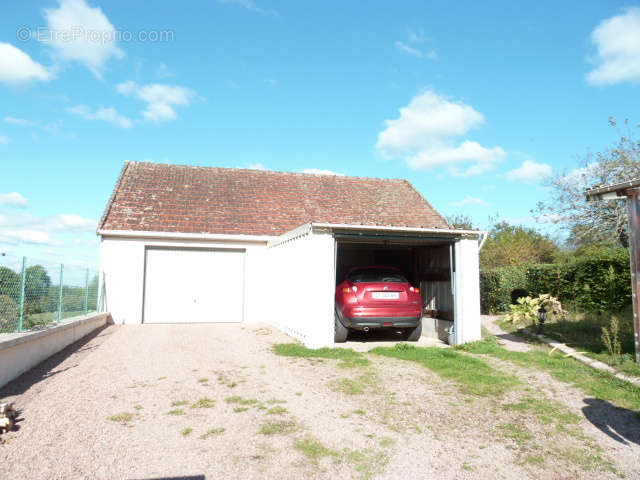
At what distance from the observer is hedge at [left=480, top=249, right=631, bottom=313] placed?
10.9 m

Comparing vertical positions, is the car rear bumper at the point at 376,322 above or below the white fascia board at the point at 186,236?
below

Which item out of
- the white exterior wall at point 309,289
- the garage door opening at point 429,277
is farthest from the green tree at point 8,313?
the garage door opening at point 429,277

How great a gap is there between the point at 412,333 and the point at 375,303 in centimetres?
152

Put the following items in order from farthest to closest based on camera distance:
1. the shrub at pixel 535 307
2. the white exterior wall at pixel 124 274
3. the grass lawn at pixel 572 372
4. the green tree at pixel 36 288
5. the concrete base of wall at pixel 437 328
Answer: the white exterior wall at pixel 124 274
the shrub at pixel 535 307
the concrete base of wall at pixel 437 328
the green tree at pixel 36 288
the grass lawn at pixel 572 372

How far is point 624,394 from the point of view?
17.5 ft

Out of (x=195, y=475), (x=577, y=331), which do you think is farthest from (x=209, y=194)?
(x=195, y=475)

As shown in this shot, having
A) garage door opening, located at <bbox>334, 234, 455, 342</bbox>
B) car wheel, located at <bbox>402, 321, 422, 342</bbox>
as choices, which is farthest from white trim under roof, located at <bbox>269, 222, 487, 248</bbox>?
car wheel, located at <bbox>402, 321, 422, 342</bbox>

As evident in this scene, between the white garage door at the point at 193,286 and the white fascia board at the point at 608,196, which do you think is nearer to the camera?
the white fascia board at the point at 608,196

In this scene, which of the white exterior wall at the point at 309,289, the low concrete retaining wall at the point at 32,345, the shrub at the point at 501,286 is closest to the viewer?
the low concrete retaining wall at the point at 32,345

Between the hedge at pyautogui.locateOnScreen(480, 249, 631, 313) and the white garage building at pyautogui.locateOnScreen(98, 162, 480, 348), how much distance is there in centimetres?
295

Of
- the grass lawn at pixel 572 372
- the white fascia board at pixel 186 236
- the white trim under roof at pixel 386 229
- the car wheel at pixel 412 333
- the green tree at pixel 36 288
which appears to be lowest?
the grass lawn at pixel 572 372

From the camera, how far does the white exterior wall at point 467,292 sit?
9.38 metres

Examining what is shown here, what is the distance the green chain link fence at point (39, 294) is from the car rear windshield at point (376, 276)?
18.4 ft

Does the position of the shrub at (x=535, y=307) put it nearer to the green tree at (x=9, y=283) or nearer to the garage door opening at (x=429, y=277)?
the garage door opening at (x=429, y=277)
